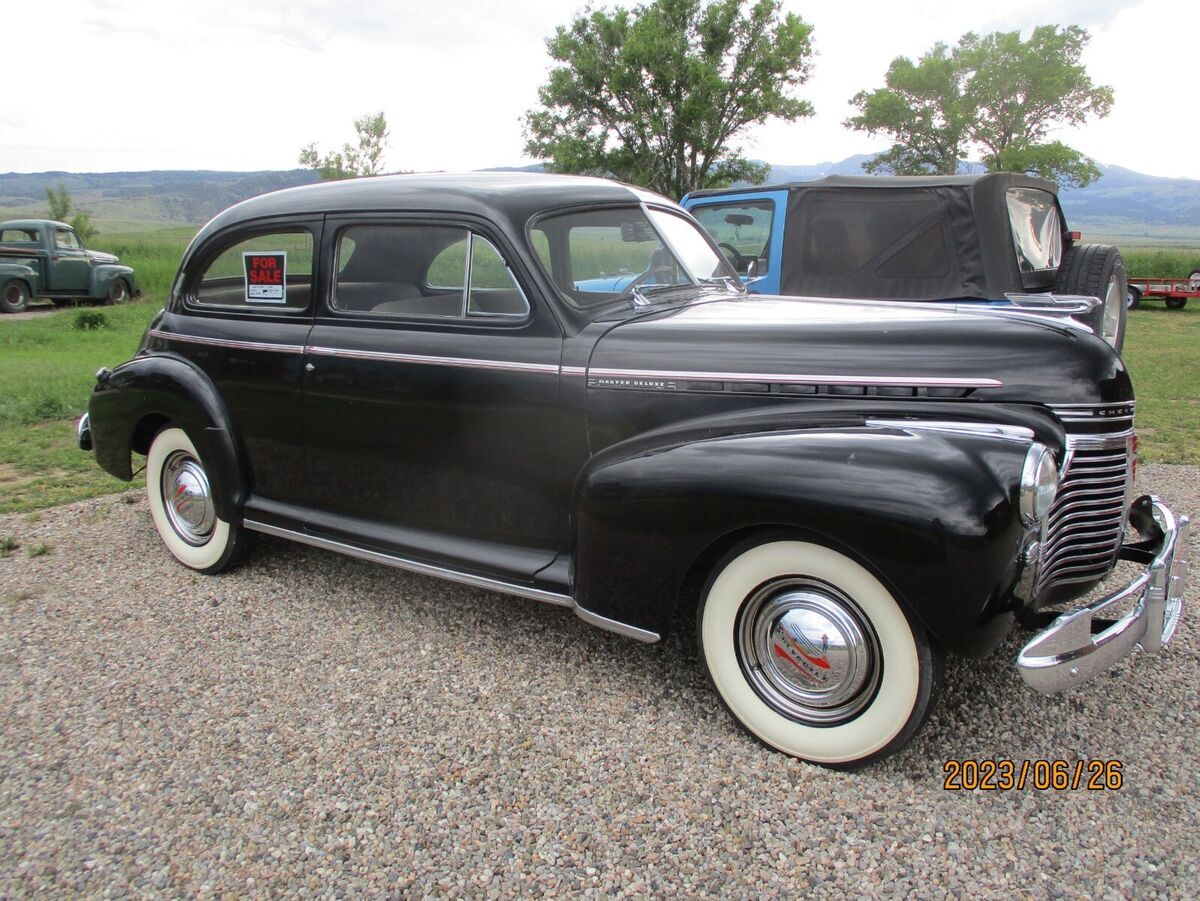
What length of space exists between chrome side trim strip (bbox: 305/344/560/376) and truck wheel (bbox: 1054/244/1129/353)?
503 cm

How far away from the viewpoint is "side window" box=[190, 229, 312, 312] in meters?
3.64

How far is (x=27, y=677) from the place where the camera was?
10.2 feet

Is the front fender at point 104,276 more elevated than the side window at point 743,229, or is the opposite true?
the side window at point 743,229

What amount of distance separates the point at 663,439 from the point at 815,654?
0.86 metres

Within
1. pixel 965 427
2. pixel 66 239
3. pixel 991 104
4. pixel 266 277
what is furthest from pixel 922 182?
pixel 991 104

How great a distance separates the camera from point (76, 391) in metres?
8.04

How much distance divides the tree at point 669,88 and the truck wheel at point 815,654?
107 ft

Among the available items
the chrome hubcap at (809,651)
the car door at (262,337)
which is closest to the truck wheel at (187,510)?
the car door at (262,337)

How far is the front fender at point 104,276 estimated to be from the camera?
1823 cm

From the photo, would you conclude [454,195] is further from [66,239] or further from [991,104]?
[991,104]

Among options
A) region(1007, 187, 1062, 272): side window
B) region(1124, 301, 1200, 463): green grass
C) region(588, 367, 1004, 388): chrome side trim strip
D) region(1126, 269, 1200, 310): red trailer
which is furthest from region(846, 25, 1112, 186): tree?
region(588, 367, 1004, 388): chrome side trim strip

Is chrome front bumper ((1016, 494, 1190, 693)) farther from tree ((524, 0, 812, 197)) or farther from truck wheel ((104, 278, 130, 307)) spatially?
tree ((524, 0, 812, 197))

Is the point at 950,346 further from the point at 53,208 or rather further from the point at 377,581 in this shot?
the point at 53,208
